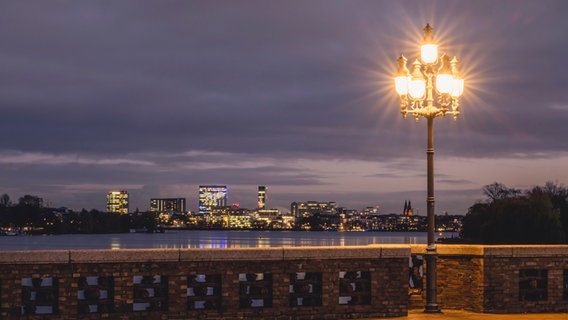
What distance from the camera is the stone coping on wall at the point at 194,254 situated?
45.9 ft

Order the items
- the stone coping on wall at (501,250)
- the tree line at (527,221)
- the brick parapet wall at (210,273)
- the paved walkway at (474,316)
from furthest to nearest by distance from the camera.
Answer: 1. the tree line at (527,221)
2. the stone coping on wall at (501,250)
3. the paved walkway at (474,316)
4. the brick parapet wall at (210,273)

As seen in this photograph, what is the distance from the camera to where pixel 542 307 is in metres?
16.9


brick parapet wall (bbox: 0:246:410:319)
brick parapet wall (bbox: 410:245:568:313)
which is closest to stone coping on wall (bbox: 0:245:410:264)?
brick parapet wall (bbox: 0:246:410:319)

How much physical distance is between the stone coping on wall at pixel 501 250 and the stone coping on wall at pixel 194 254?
1533 mm

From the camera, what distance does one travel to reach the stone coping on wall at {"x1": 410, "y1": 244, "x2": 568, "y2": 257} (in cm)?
1664

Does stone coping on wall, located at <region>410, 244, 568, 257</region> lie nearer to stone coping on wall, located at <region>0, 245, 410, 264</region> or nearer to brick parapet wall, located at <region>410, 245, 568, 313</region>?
brick parapet wall, located at <region>410, 245, 568, 313</region>

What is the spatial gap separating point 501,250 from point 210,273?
221 inches

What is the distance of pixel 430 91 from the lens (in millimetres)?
16734

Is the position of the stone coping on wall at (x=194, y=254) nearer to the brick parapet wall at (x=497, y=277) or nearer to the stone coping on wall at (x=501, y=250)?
the stone coping on wall at (x=501, y=250)

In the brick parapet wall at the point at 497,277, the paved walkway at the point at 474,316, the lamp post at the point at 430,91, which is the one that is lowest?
the paved walkway at the point at 474,316

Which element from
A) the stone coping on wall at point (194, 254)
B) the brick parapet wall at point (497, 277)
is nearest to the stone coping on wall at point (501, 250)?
the brick parapet wall at point (497, 277)

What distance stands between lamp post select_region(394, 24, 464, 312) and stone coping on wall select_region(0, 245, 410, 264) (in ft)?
A: 2.96

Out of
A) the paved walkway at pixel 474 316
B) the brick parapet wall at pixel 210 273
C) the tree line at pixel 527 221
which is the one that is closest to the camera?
the brick parapet wall at pixel 210 273

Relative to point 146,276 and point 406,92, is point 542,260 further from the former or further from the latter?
point 146,276
